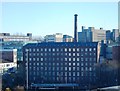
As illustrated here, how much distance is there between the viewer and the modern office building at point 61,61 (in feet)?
16.4

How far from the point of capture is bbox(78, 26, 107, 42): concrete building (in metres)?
5.24

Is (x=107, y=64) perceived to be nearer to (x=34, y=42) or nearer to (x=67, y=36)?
(x=67, y=36)

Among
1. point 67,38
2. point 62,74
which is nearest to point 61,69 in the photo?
point 62,74

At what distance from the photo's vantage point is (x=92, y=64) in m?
5.05

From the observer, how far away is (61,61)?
201 inches

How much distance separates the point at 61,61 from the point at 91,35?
0.80 metres

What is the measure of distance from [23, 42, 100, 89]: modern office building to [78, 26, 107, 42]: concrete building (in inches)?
9.5

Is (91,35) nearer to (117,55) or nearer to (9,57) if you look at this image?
(117,55)

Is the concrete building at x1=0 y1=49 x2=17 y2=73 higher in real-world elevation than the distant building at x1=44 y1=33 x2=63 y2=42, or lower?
lower

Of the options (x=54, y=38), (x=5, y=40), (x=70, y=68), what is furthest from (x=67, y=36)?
(x=5, y=40)

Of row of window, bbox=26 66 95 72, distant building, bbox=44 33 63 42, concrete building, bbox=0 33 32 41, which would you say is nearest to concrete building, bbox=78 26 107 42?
distant building, bbox=44 33 63 42

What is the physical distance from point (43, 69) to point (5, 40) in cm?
82

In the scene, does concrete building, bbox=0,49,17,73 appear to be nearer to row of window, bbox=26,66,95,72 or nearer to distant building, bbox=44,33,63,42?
row of window, bbox=26,66,95,72

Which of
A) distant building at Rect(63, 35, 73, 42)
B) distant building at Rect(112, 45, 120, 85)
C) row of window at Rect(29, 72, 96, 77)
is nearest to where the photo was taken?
distant building at Rect(112, 45, 120, 85)
